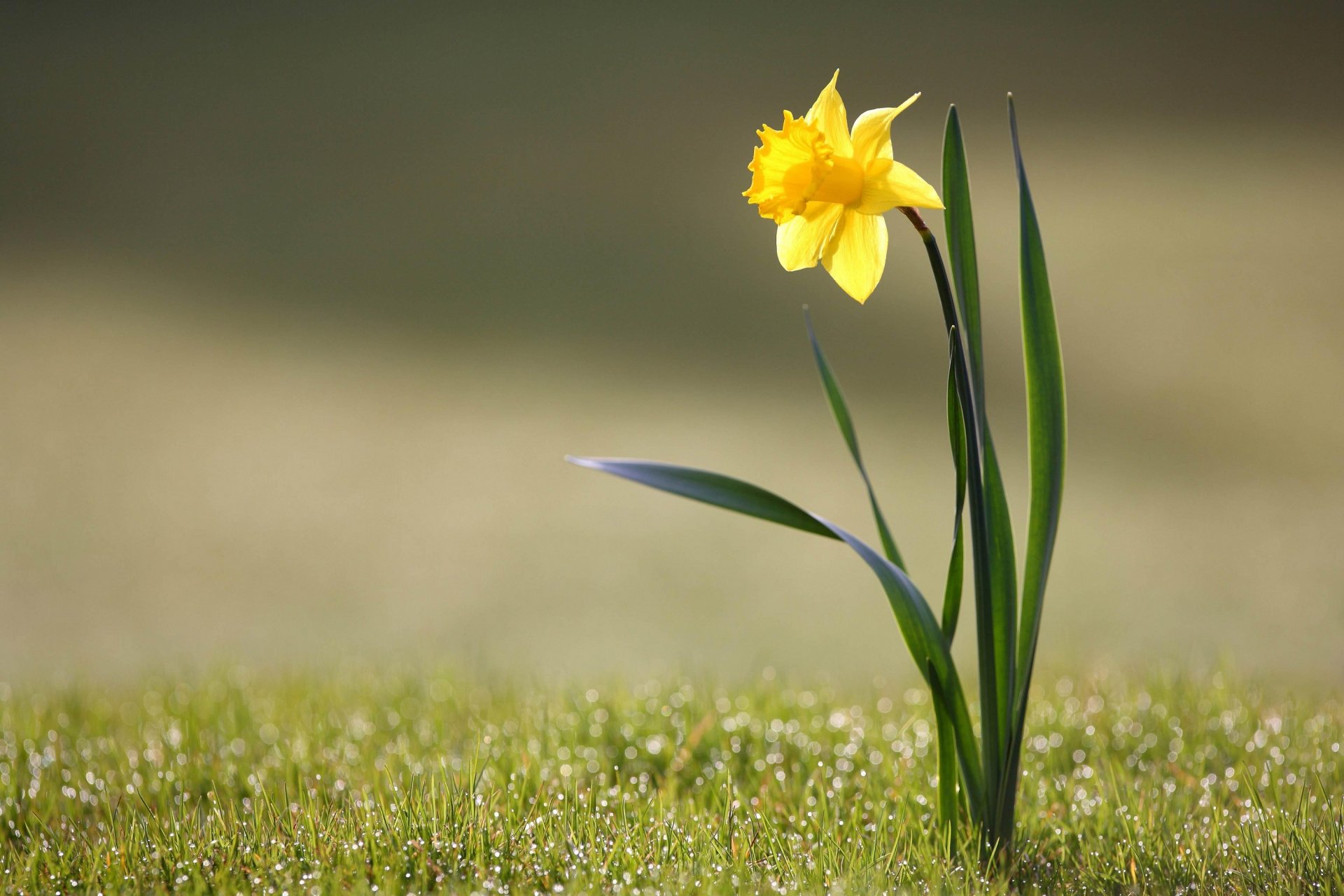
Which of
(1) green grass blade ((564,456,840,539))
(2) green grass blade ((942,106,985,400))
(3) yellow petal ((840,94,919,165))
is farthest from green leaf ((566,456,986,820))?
(3) yellow petal ((840,94,919,165))

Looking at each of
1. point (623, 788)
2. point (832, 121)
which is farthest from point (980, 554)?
point (623, 788)

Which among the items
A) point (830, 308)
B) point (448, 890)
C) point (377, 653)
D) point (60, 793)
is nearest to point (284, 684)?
point (377, 653)

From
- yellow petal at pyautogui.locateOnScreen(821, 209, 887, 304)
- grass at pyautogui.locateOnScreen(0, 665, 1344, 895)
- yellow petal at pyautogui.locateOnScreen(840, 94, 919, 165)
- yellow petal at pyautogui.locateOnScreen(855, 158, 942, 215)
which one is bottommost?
grass at pyautogui.locateOnScreen(0, 665, 1344, 895)

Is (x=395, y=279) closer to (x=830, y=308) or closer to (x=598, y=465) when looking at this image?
(x=830, y=308)

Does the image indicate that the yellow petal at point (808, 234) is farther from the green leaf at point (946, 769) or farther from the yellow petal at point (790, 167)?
the green leaf at point (946, 769)

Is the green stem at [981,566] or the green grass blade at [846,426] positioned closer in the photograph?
the green stem at [981,566]

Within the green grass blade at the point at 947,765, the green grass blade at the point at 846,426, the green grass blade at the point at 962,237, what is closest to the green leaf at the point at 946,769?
the green grass blade at the point at 947,765

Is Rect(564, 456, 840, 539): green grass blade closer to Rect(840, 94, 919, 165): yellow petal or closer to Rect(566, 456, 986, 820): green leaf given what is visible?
Rect(566, 456, 986, 820): green leaf

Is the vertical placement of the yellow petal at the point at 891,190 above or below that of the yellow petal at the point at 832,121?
below
